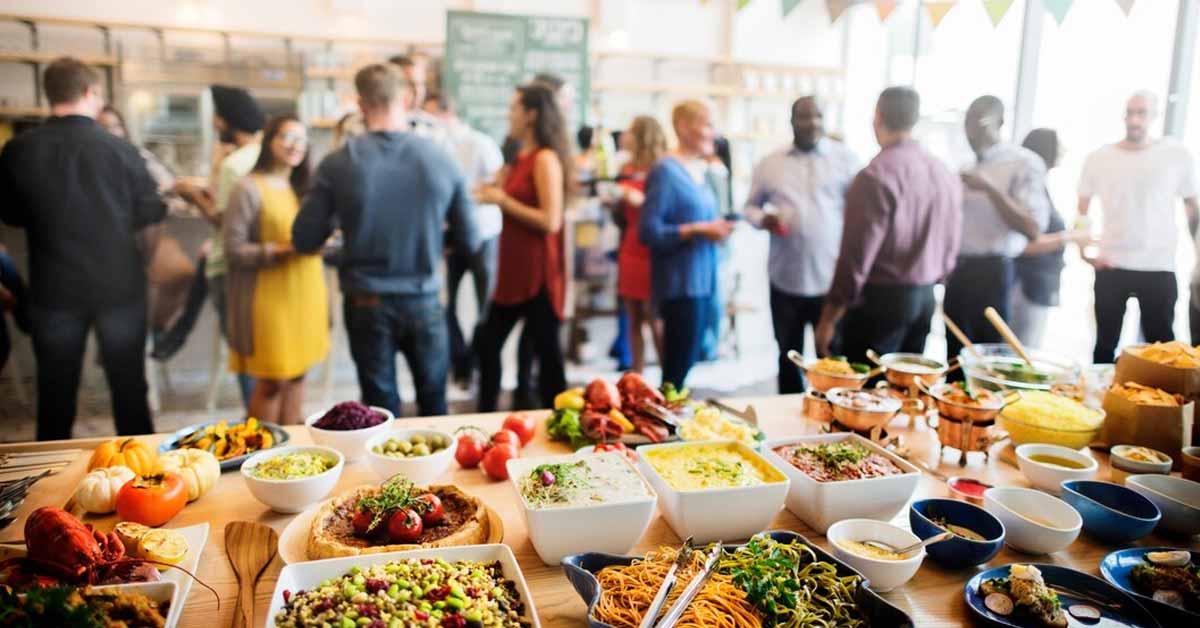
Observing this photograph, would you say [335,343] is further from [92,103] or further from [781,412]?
[781,412]

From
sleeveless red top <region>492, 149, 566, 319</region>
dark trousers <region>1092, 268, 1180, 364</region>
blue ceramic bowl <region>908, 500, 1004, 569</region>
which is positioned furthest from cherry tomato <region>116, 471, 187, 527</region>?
dark trousers <region>1092, 268, 1180, 364</region>

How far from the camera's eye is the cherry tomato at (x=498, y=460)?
5.41ft

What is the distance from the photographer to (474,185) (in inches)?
163

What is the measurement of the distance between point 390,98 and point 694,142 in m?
1.40

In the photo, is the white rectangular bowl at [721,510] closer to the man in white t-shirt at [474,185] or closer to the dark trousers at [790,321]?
the dark trousers at [790,321]

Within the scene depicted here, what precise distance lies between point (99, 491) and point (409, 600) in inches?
30.5

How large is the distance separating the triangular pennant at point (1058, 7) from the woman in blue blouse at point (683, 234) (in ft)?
4.69

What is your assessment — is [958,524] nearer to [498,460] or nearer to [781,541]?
[781,541]

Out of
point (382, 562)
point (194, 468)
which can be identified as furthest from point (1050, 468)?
point (194, 468)

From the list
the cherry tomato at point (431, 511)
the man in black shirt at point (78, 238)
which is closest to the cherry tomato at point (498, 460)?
the cherry tomato at point (431, 511)

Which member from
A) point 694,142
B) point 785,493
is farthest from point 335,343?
point 785,493

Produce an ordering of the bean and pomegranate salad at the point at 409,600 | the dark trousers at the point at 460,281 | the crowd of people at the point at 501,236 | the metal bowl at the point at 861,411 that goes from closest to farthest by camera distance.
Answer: the bean and pomegranate salad at the point at 409,600 < the metal bowl at the point at 861,411 < the crowd of people at the point at 501,236 < the dark trousers at the point at 460,281

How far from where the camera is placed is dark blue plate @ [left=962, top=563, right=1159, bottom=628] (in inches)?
45.1

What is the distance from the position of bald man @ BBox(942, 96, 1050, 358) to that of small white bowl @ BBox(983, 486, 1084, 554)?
2.64 m
